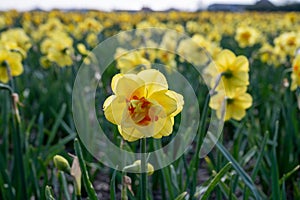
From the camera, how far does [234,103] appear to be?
1.67m

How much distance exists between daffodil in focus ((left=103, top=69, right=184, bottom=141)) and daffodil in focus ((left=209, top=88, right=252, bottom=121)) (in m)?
0.76

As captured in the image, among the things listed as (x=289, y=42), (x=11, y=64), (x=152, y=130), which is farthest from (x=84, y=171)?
(x=289, y=42)

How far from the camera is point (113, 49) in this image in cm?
449

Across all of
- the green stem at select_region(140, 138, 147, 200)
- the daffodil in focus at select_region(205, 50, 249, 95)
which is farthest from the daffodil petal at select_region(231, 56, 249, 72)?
the green stem at select_region(140, 138, 147, 200)

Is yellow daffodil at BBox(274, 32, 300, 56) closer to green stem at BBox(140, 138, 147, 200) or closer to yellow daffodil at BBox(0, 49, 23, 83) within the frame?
yellow daffodil at BBox(0, 49, 23, 83)

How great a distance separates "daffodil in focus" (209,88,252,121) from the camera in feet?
5.30

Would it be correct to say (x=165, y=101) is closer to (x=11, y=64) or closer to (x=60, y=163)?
(x=60, y=163)

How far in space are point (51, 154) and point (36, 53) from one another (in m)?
3.15

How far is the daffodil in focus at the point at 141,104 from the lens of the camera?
839mm

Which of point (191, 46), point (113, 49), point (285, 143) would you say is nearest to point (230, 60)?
point (285, 143)

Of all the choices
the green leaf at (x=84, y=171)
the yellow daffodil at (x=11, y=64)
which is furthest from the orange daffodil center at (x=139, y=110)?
the yellow daffodil at (x=11, y=64)

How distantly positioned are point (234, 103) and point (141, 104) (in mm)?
879

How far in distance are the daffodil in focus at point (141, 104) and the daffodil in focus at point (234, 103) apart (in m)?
0.76

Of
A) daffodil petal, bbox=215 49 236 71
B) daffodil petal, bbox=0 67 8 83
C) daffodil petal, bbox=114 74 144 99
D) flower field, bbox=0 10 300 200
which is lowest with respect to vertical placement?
flower field, bbox=0 10 300 200
